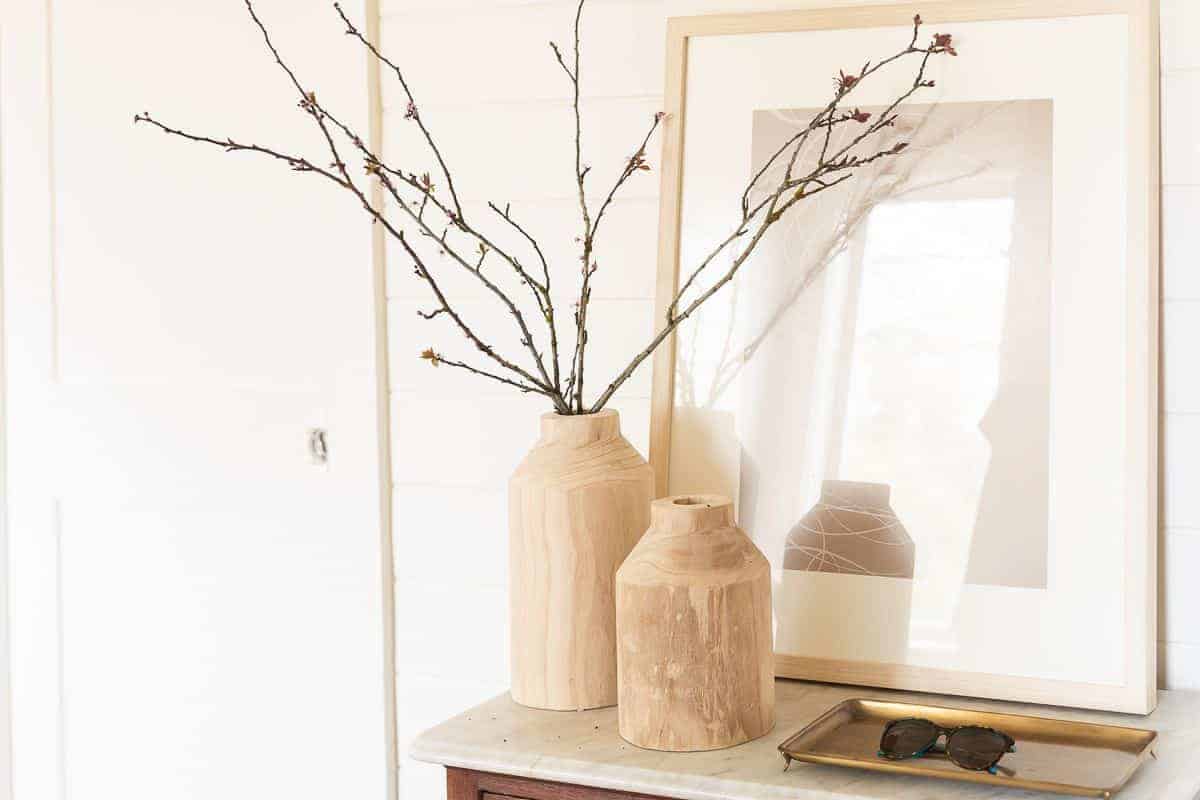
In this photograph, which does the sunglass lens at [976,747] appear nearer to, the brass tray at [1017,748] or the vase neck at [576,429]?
the brass tray at [1017,748]

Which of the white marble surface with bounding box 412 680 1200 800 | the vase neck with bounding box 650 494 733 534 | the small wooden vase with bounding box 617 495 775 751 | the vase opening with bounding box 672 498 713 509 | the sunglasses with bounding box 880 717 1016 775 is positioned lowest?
the white marble surface with bounding box 412 680 1200 800

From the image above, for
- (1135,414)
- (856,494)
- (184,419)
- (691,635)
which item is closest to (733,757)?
(691,635)

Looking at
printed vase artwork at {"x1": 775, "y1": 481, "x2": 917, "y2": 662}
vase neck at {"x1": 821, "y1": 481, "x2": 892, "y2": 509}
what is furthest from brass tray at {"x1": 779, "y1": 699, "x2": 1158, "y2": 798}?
vase neck at {"x1": 821, "y1": 481, "x2": 892, "y2": 509}

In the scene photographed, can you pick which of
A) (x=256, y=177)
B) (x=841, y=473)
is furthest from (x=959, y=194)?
(x=256, y=177)

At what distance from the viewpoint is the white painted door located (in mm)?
1776

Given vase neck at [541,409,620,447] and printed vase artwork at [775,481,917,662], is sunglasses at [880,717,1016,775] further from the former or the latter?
vase neck at [541,409,620,447]

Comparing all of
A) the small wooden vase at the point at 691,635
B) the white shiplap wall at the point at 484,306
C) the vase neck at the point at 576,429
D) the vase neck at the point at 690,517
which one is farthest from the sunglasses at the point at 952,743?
the white shiplap wall at the point at 484,306

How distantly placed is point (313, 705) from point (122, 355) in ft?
1.88

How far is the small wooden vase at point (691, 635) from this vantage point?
1.23 m

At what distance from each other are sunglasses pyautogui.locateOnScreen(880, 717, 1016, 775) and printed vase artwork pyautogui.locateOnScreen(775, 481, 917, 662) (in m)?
0.21

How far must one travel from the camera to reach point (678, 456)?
1534 mm

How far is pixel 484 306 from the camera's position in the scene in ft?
5.49

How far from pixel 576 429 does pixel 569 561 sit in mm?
138

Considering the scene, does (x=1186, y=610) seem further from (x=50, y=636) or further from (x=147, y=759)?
(x=50, y=636)
